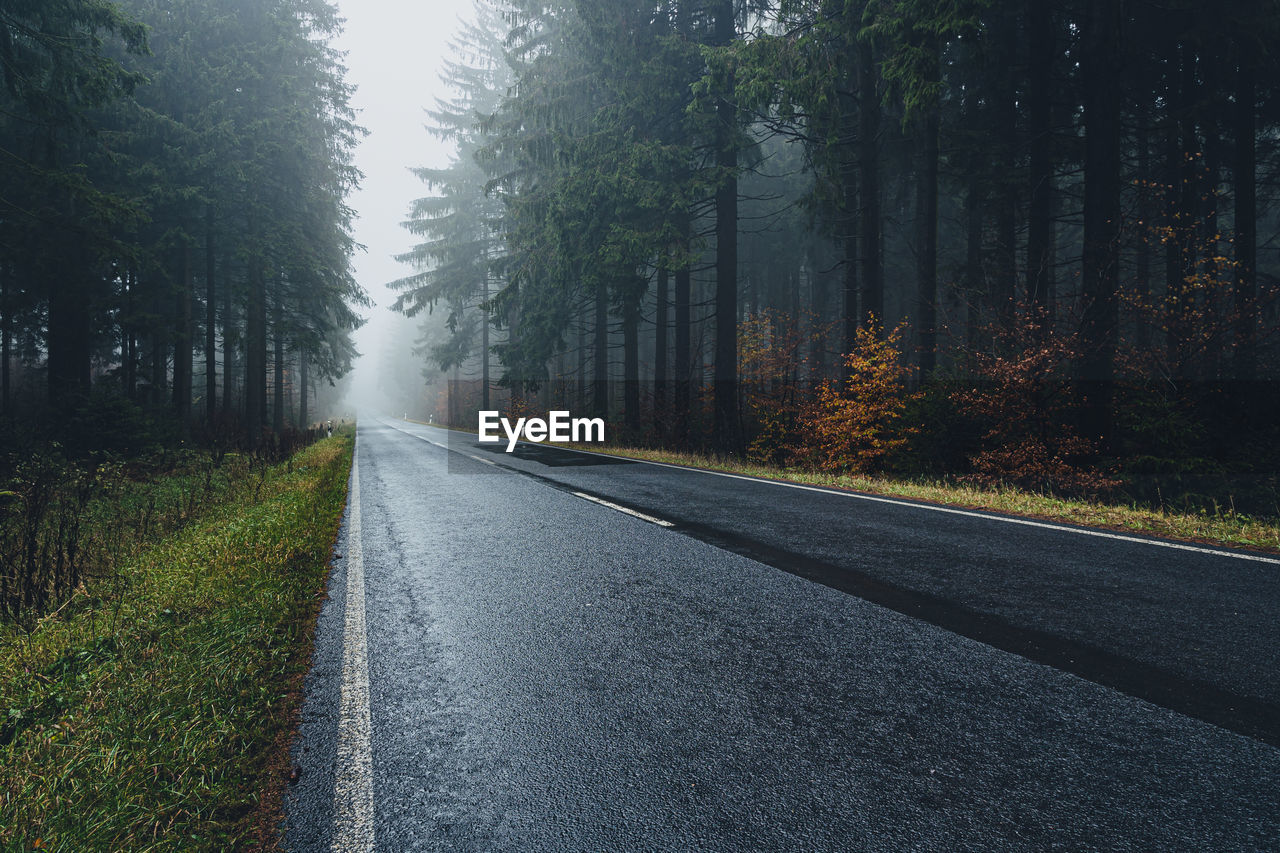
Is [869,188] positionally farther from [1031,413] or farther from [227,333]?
[227,333]

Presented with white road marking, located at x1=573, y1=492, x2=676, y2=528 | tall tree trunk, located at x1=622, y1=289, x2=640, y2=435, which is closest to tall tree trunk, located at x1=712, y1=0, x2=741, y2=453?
tall tree trunk, located at x1=622, y1=289, x2=640, y2=435

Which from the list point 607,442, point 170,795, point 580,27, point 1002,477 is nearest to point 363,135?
point 580,27

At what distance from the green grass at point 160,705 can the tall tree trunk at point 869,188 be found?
36.8 feet

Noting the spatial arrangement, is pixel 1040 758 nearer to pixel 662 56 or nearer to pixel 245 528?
pixel 245 528

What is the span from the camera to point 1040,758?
2.31m

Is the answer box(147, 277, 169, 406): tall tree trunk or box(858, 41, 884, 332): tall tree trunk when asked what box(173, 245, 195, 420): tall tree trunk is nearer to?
box(147, 277, 169, 406): tall tree trunk

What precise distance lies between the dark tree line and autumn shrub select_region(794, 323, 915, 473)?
1403 centimetres

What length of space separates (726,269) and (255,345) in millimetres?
16417

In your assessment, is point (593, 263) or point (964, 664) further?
point (593, 263)

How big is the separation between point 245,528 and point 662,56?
1477cm

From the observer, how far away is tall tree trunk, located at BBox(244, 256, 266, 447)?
2000cm

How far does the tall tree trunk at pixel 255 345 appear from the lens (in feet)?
65.6

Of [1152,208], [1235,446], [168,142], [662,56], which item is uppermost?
[662,56]

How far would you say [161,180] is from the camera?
16.5 metres
